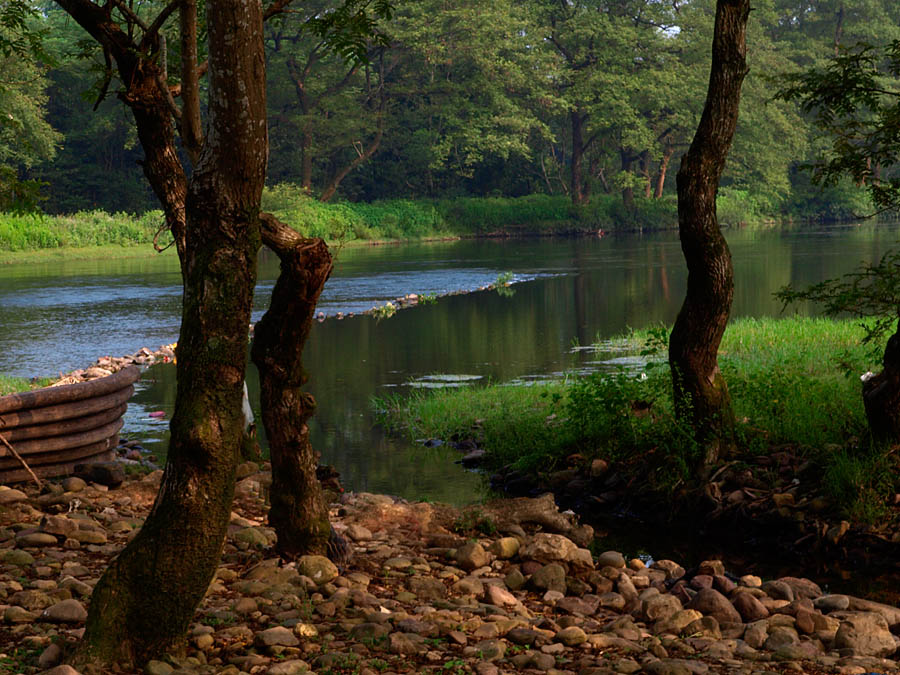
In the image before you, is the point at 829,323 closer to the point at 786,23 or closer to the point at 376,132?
the point at 376,132

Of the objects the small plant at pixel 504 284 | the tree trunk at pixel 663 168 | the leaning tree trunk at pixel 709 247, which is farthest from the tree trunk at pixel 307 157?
the leaning tree trunk at pixel 709 247

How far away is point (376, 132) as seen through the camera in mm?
56750

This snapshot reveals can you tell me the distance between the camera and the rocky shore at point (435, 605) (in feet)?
15.5

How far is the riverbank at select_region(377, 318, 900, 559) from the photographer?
7965mm

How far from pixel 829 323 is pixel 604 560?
11015mm

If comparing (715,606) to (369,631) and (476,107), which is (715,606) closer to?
(369,631)

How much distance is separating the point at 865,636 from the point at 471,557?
2.36 metres

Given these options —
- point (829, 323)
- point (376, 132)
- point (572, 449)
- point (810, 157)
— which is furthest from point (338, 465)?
point (810, 157)

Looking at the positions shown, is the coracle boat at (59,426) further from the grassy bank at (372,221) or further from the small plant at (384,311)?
the grassy bank at (372,221)

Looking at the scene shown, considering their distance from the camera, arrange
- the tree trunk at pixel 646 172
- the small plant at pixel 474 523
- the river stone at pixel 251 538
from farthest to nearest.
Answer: the tree trunk at pixel 646 172
the small plant at pixel 474 523
the river stone at pixel 251 538

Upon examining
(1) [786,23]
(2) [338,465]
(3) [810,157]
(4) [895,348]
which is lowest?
(2) [338,465]

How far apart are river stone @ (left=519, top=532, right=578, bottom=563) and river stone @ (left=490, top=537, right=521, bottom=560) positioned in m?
0.07

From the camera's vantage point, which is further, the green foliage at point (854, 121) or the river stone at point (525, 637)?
the green foliage at point (854, 121)

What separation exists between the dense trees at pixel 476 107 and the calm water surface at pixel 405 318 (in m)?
14.1
